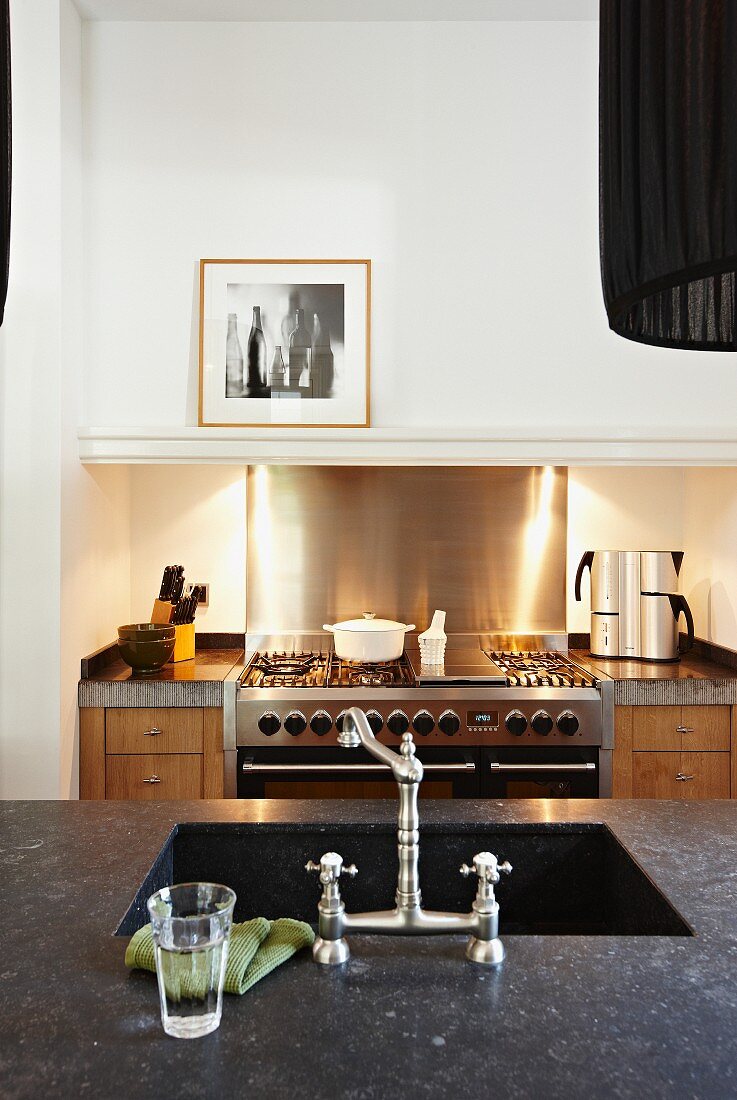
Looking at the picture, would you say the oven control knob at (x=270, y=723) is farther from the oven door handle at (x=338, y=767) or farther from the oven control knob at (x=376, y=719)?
the oven control knob at (x=376, y=719)

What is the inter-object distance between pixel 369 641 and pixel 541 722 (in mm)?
650

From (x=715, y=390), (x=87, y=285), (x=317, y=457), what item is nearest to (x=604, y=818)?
(x=317, y=457)

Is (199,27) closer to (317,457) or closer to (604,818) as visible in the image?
(317,457)

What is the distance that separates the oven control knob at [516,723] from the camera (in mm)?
2754

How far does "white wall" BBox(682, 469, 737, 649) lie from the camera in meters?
3.09

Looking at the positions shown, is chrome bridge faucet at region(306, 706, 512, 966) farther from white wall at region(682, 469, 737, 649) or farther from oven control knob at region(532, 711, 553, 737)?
white wall at region(682, 469, 737, 649)

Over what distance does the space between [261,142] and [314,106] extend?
212 mm

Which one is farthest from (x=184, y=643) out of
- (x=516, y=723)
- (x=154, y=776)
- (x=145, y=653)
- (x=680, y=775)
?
(x=680, y=775)

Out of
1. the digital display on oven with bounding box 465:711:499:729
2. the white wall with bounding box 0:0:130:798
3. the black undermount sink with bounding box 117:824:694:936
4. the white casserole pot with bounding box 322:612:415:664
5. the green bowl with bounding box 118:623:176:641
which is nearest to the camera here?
the black undermount sink with bounding box 117:824:694:936

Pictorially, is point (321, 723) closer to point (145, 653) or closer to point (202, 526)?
point (145, 653)

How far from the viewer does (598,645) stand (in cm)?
326

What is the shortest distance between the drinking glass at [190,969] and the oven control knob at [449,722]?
1794mm

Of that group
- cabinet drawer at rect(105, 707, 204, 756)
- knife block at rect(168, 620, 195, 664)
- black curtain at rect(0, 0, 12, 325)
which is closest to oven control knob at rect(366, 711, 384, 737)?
cabinet drawer at rect(105, 707, 204, 756)

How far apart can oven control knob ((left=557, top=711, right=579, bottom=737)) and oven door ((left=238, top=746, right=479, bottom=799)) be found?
29 cm
